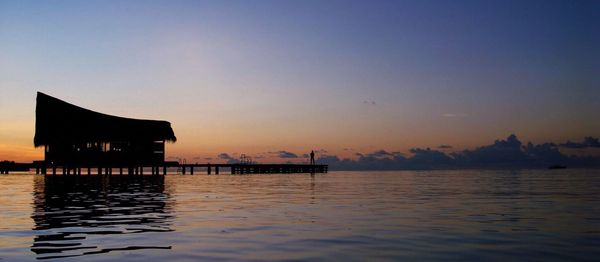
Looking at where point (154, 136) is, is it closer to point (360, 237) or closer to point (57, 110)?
point (57, 110)

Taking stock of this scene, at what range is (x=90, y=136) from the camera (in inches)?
2518

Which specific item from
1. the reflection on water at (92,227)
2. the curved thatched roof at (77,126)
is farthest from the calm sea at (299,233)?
the curved thatched roof at (77,126)

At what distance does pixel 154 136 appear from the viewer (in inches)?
2576

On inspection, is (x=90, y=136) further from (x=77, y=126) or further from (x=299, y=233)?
(x=299, y=233)

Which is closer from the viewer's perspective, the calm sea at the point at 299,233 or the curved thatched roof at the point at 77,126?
the calm sea at the point at 299,233

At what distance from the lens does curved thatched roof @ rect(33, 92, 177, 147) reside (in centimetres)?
6316

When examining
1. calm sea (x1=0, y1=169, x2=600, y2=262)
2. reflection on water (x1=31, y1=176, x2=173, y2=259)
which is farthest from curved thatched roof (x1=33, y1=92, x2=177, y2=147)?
calm sea (x1=0, y1=169, x2=600, y2=262)

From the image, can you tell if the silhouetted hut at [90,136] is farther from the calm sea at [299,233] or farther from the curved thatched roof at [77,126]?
the calm sea at [299,233]

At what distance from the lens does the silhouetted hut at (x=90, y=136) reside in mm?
63250

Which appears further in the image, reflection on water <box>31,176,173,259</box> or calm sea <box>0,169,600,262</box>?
reflection on water <box>31,176,173,259</box>

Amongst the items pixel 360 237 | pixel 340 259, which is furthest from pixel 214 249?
pixel 360 237

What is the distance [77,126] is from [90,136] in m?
1.74

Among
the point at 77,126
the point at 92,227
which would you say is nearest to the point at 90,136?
the point at 77,126

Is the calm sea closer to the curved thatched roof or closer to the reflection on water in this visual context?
the reflection on water
